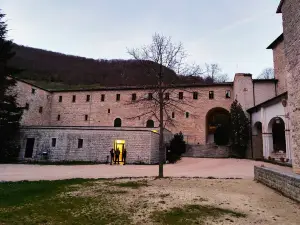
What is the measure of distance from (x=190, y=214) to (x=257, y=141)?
22237 mm

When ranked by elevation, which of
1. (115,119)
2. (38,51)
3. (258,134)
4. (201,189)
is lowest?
(201,189)

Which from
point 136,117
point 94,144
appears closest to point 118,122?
point 94,144

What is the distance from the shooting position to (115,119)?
116ft

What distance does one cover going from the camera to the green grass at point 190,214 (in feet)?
17.6

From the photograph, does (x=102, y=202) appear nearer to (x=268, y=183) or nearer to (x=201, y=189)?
(x=201, y=189)

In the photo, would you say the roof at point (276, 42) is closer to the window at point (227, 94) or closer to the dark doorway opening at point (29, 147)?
the window at point (227, 94)

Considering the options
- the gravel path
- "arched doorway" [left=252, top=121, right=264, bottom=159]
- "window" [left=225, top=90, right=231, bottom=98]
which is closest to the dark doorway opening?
the gravel path

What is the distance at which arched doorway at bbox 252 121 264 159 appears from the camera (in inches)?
997

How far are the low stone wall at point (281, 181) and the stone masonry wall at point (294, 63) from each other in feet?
6.74

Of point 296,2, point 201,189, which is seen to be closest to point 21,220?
point 201,189

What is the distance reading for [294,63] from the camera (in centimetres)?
1202

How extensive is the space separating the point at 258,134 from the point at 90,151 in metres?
17.2

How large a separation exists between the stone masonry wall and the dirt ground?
357 centimetres

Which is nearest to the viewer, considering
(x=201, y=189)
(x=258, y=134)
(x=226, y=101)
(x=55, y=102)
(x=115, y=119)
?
(x=201, y=189)
